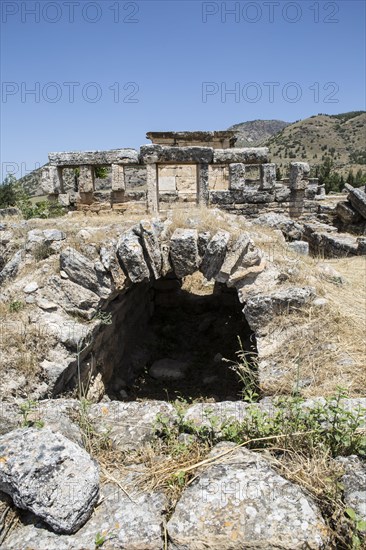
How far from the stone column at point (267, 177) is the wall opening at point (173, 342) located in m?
3.45

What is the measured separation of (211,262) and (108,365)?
2210 mm

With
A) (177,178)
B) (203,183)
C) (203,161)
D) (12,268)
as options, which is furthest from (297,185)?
(12,268)

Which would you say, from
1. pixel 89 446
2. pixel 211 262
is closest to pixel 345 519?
pixel 89 446

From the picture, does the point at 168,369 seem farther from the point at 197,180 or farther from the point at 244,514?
the point at 197,180

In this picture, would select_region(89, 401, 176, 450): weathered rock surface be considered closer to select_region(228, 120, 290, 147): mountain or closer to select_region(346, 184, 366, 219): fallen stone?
select_region(346, 184, 366, 219): fallen stone

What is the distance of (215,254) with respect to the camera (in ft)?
18.0

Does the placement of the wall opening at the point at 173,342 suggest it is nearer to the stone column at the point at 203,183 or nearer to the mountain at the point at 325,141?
the stone column at the point at 203,183

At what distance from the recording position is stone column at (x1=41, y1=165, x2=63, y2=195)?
10898 millimetres

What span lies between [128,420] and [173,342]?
5034mm

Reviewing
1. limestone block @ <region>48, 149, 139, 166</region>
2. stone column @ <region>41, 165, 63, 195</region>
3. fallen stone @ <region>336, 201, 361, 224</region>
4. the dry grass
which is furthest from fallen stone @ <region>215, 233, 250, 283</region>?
fallen stone @ <region>336, 201, 361, 224</region>

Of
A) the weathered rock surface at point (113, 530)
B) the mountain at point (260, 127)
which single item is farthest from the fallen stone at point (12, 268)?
the mountain at point (260, 127)

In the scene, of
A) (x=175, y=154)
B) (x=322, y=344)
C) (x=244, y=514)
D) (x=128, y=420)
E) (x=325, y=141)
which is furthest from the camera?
(x=325, y=141)

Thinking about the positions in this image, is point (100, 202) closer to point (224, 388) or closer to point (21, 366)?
point (224, 388)

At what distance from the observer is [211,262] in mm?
5555
